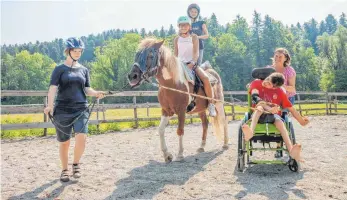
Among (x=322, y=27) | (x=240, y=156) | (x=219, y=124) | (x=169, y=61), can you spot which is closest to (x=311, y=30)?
(x=322, y=27)

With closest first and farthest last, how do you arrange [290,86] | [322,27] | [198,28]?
[290,86], [198,28], [322,27]

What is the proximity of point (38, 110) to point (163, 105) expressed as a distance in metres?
6.48

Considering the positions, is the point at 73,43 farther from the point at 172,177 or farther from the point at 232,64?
the point at 232,64

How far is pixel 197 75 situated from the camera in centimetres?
692

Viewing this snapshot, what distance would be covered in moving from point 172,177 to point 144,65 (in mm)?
1809

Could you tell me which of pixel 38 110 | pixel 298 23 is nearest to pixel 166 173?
pixel 38 110

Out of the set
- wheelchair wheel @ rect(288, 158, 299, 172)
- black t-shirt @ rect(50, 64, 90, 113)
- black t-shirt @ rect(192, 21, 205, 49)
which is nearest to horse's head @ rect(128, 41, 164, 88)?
black t-shirt @ rect(50, 64, 90, 113)

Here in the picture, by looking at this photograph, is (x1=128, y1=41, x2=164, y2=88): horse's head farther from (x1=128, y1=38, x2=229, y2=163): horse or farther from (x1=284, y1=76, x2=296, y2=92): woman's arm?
(x1=284, y1=76, x2=296, y2=92): woman's arm

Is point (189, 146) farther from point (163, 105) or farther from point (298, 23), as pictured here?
point (298, 23)

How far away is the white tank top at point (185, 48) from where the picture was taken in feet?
21.8

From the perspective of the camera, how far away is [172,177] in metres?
5.04

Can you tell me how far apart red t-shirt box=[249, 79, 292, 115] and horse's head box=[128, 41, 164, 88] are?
162 cm

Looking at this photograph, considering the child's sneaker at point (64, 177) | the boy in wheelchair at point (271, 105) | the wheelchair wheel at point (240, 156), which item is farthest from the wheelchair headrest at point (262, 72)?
the child's sneaker at point (64, 177)

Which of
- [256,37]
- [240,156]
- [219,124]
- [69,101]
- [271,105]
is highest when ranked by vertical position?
[256,37]
